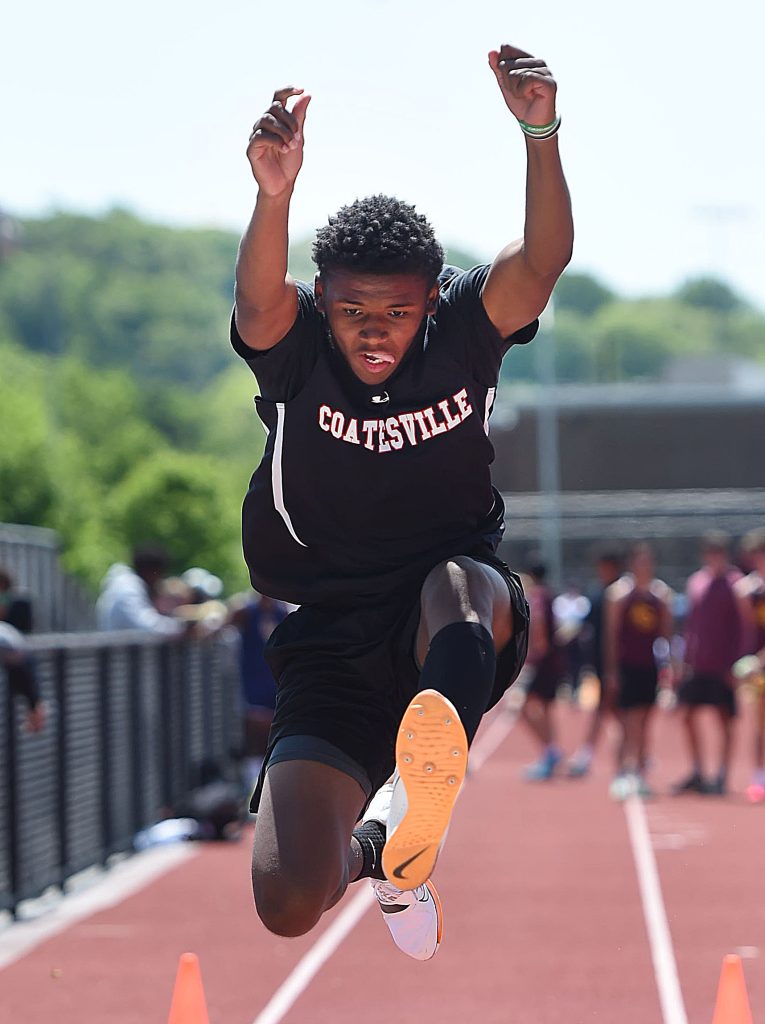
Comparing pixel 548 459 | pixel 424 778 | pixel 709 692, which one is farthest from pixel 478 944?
pixel 548 459

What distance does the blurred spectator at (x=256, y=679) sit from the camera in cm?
1496

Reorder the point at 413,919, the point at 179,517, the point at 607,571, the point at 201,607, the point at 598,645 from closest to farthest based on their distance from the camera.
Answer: the point at 413,919 → the point at 201,607 → the point at 607,571 → the point at 598,645 → the point at 179,517

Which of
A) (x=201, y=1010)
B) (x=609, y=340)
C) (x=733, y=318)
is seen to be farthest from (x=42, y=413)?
(x=733, y=318)

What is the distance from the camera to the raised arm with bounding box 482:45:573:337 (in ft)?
14.4

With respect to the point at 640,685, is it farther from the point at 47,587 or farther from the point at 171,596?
the point at 47,587

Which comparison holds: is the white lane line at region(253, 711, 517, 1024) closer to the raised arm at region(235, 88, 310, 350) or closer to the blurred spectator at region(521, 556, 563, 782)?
the raised arm at region(235, 88, 310, 350)

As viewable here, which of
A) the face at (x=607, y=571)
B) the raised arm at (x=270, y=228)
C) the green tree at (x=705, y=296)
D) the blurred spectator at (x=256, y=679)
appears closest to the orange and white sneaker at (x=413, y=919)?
the raised arm at (x=270, y=228)

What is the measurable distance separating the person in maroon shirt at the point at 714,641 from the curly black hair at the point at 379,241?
37.3ft

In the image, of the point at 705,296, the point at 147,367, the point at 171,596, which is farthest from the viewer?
the point at 705,296

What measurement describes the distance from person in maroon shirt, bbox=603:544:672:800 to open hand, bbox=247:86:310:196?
1222 cm

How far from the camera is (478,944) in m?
9.25

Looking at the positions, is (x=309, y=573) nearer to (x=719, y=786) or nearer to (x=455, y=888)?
(x=455, y=888)

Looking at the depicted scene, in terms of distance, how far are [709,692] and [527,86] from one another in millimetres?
11986

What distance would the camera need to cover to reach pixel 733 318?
517ft
